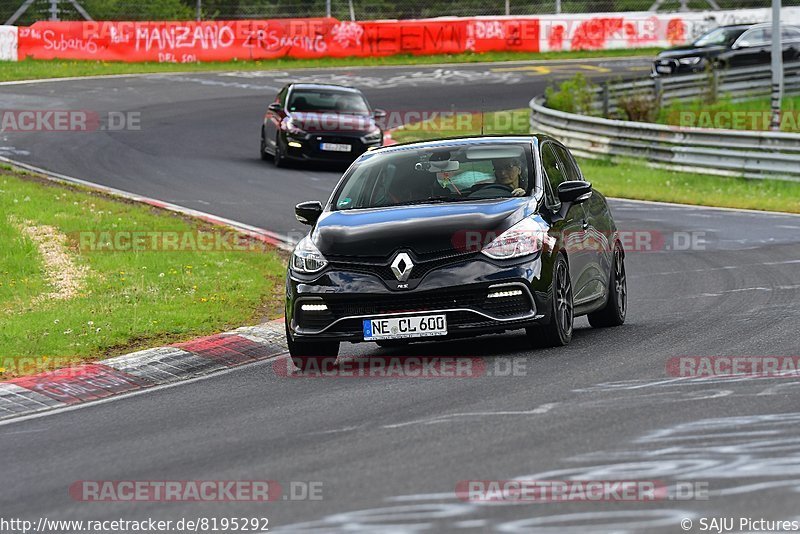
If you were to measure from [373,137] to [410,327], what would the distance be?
18.8m

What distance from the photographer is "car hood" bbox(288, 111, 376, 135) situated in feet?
94.4

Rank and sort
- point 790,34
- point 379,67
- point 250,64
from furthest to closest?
point 379,67 < point 250,64 < point 790,34

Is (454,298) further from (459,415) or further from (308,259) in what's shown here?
(459,415)

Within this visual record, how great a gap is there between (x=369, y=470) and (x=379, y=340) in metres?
3.42

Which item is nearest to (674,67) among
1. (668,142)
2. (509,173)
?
(668,142)

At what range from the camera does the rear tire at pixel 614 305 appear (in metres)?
12.7

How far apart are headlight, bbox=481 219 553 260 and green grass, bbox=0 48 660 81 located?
104 ft

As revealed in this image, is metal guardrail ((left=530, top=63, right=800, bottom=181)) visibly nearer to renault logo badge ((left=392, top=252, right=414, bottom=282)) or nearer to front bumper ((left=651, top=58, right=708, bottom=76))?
front bumper ((left=651, top=58, right=708, bottom=76))

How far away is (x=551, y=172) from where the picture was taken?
39.6 ft

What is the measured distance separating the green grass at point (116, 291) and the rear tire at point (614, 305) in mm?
2955

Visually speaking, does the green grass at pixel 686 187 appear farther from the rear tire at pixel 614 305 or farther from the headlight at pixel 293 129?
the rear tire at pixel 614 305

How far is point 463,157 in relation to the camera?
38.8ft

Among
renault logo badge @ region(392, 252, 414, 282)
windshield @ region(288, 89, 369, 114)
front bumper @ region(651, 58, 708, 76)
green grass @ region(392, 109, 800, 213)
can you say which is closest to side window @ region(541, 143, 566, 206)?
renault logo badge @ region(392, 252, 414, 282)

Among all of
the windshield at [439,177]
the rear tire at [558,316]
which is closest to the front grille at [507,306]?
the rear tire at [558,316]
